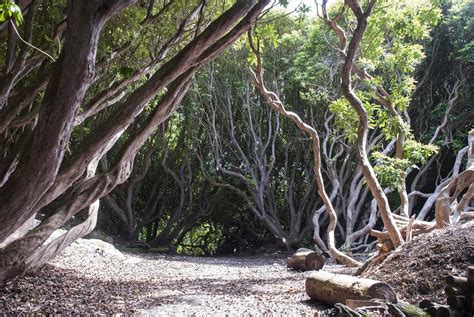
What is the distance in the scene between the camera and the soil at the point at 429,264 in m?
5.18

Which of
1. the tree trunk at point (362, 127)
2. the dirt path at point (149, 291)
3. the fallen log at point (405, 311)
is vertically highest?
the tree trunk at point (362, 127)

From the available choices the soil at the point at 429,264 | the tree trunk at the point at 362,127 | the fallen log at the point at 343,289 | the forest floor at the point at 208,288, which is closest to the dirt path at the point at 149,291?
the forest floor at the point at 208,288

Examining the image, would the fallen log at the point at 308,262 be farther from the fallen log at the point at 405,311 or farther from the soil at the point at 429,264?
the fallen log at the point at 405,311

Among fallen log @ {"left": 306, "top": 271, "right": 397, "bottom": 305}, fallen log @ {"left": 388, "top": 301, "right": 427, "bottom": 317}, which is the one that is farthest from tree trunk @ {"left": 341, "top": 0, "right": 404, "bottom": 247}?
fallen log @ {"left": 388, "top": 301, "right": 427, "bottom": 317}

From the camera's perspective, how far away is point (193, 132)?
653 inches

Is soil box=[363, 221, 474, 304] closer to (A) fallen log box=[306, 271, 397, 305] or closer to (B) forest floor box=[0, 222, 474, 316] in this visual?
(B) forest floor box=[0, 222, 474, 316]

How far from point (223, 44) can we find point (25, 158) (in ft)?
7.41

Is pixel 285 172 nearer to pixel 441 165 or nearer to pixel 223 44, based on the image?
pixel 441 165

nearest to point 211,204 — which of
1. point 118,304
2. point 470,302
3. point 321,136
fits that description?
point 321,136

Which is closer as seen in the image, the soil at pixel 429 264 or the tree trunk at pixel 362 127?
the soil at pixel 429 264

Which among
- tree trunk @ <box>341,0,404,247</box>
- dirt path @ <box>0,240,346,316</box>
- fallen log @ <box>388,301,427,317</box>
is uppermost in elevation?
tree trunk @ <box>341,0,404,247</box>

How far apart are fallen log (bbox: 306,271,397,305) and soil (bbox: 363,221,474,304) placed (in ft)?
1.34

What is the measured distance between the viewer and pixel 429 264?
5.56m

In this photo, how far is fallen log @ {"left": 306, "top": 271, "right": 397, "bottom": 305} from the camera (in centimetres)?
496
